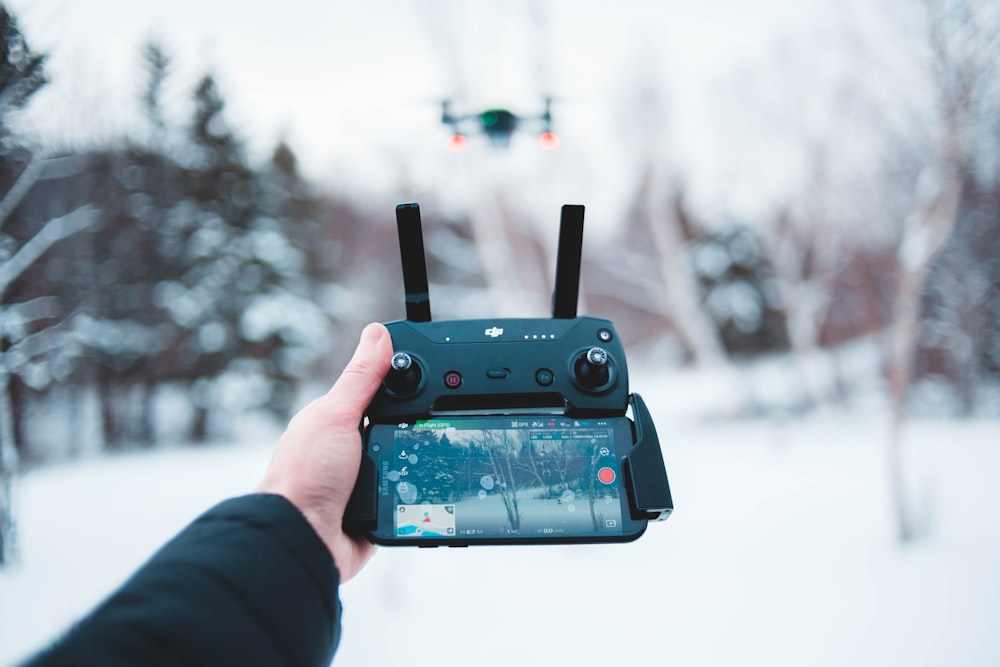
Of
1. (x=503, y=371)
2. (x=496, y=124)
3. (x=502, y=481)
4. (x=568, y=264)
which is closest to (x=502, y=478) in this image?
(x=502, y=481)

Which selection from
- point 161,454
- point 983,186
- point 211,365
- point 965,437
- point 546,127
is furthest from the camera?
point 211,365

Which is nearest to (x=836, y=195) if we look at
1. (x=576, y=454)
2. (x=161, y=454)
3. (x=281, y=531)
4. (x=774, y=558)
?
(x=774, y=558)

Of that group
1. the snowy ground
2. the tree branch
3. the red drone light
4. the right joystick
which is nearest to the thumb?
the right joystick

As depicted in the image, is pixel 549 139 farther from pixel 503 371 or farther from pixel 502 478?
pixel 502 478

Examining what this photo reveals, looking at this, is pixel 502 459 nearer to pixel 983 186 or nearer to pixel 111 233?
pixel 111 233

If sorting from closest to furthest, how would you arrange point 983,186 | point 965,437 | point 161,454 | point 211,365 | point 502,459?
point 502,459, point 983,186, point 965,437, point 161,454, point 211,365

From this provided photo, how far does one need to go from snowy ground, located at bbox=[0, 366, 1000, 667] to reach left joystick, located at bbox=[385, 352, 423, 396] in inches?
37.9

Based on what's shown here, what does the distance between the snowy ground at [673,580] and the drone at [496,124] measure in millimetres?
2019

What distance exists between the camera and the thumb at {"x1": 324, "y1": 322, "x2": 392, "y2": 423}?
0.86m

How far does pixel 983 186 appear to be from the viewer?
13.7 feet

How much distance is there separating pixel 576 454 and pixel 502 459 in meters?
0.12

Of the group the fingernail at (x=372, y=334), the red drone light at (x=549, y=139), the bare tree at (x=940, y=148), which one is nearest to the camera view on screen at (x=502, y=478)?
the fingernail at (x=372, y=334)

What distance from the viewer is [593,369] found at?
886 mm

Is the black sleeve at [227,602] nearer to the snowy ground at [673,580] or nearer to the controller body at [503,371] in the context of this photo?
the controller body at [503,371]
